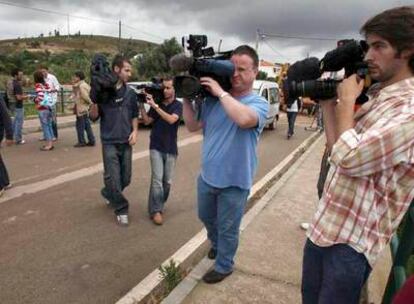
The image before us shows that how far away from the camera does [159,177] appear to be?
509 centimetres

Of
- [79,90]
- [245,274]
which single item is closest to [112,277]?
[245,274]

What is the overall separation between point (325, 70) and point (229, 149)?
1.30m

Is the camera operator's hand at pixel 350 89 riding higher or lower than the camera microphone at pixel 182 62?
lower

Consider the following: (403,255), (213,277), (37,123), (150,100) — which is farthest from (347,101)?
(37,123)

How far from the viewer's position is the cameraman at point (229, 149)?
10.3 ft

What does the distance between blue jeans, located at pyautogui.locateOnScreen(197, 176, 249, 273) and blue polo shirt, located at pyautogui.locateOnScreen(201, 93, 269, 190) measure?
3.0 inches

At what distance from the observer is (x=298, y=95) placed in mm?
2039

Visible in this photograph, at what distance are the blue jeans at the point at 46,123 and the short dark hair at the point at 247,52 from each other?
742 centimetres

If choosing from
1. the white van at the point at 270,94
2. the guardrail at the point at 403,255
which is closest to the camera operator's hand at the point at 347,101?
the guardrail at the point at 403,255

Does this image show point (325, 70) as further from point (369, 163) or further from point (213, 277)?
point (213, 277)

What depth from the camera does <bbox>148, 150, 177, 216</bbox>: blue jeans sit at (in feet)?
16.6

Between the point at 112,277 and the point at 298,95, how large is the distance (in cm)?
262

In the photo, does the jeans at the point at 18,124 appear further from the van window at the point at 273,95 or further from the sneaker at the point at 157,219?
the van window at the point at 273,95

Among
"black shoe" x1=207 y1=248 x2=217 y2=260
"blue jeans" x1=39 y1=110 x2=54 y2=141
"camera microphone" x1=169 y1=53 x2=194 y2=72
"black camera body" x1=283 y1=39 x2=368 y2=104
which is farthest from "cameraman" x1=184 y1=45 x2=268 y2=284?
"blue jeans" x1=39 y1=110 x2=54 y2=141
